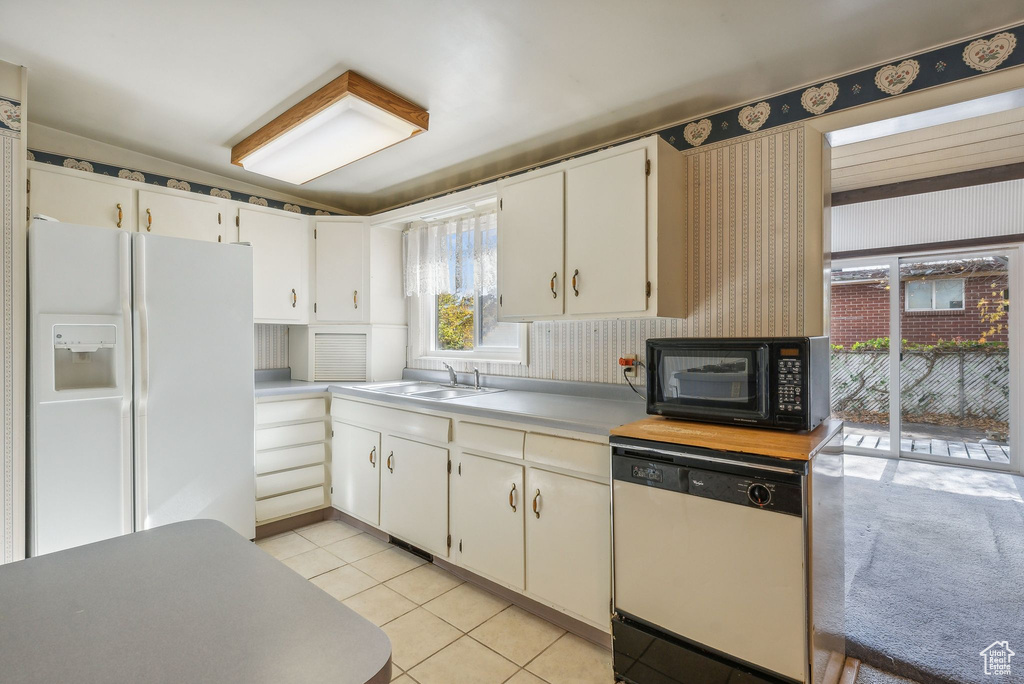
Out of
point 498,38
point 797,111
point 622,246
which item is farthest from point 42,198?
point 797,111

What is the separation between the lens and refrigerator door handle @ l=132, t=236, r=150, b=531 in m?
2.25

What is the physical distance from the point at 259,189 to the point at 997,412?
246 inches

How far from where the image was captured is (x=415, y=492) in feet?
8.66

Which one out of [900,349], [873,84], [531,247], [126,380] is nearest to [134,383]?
[126,380]

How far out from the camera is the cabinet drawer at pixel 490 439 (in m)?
2.17

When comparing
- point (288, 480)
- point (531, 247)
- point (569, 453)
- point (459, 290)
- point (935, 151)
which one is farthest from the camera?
point (459, 290)

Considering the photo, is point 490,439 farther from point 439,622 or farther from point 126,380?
point 126,380

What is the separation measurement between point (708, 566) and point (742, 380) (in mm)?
633

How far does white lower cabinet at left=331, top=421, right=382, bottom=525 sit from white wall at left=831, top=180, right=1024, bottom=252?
4.85 meters

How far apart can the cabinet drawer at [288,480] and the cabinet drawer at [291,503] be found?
4cm

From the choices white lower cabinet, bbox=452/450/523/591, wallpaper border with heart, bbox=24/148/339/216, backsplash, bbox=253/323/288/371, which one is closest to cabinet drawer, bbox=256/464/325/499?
backsplash, bbox=253/323/288/371

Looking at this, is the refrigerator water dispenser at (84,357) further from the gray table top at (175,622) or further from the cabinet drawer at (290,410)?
the gray table top at (175,622)

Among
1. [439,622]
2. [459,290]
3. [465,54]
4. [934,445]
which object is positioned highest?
[465,54]

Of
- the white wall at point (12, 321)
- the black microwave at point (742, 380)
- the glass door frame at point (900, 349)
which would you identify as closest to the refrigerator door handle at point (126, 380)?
the white wall at point (12, 321)
